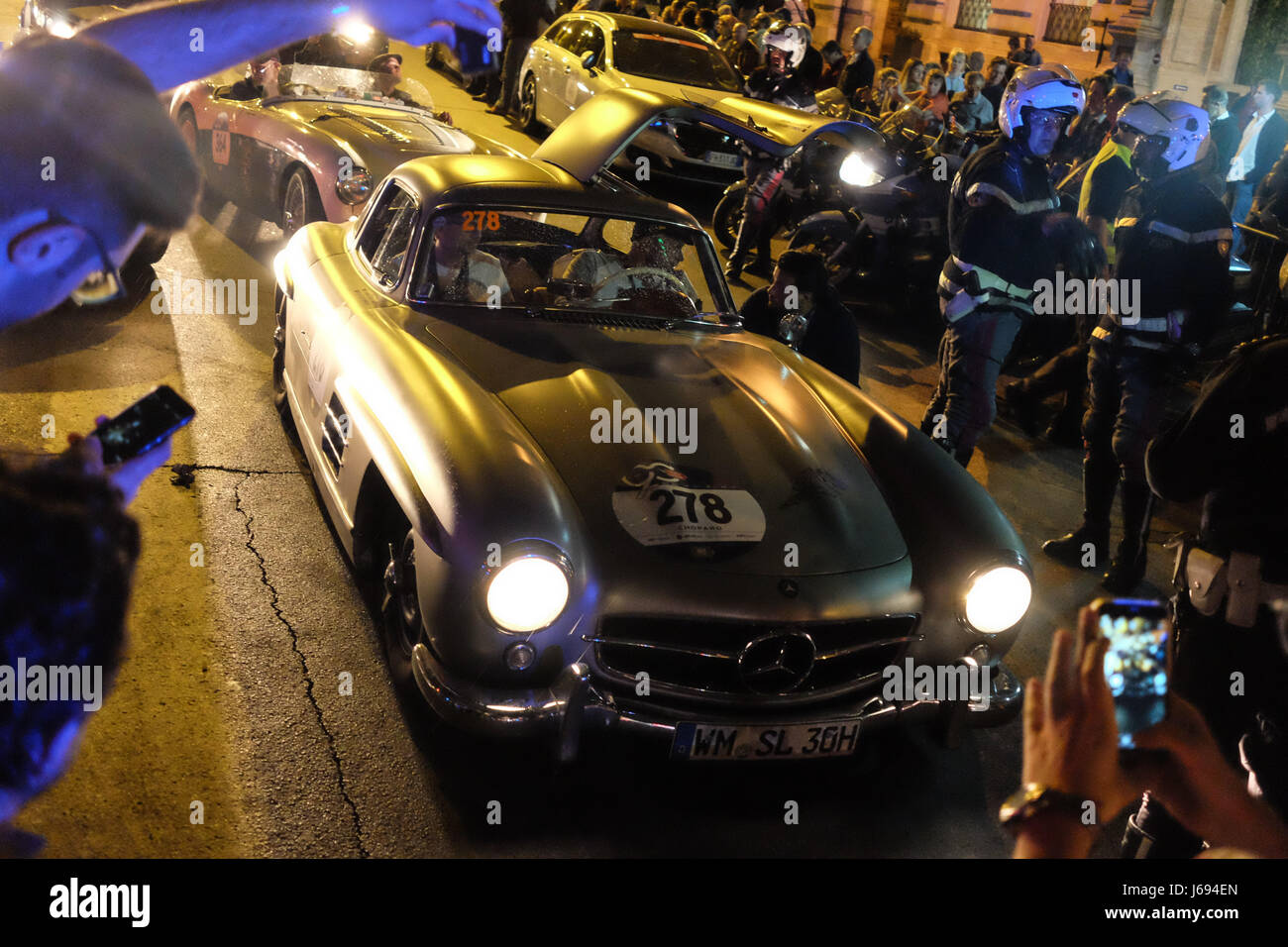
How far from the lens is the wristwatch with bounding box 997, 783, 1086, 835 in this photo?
153cm

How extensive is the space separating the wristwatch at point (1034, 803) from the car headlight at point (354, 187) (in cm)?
700

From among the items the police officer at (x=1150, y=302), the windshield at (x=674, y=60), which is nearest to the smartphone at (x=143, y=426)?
the police officer at (x=1150, y=302)

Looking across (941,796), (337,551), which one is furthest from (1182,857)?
(337,551)

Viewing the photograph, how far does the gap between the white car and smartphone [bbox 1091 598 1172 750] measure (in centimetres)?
1083

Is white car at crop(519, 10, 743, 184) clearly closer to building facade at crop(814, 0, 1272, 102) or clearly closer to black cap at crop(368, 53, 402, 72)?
black cap at crop(368, 53, 402, 72)

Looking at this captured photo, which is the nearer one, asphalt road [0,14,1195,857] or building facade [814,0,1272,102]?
asphalt road [0,14,1195,857]

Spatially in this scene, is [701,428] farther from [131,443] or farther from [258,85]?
[258,85]

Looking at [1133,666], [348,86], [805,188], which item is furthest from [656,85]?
[1133,666]

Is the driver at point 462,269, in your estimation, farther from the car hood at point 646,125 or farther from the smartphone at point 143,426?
the smartphone at point 143,426

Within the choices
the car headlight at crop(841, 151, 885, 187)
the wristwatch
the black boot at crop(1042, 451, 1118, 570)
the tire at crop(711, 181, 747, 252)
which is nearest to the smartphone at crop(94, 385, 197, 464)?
the wristwatch

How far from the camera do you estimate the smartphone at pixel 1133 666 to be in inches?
62.2

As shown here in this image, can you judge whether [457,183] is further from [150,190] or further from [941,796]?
[150,190]

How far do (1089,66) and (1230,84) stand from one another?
12.2 feet

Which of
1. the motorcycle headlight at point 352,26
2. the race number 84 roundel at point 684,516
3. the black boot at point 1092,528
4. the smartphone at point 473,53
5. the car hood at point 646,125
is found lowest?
the black boot at point 1092,528
